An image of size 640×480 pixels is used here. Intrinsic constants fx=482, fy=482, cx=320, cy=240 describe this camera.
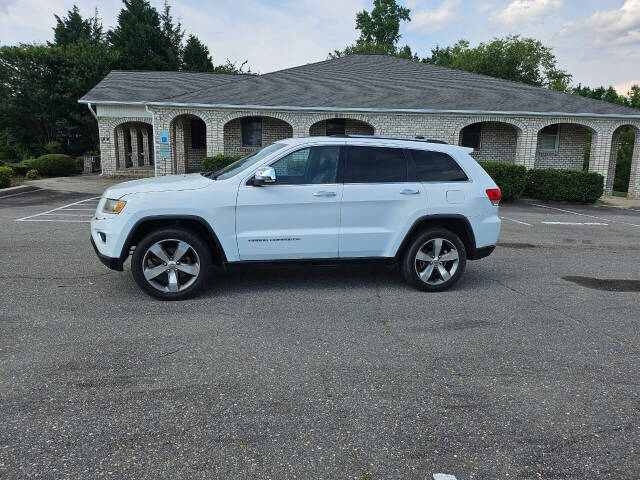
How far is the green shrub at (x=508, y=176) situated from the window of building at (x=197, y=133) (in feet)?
51.1

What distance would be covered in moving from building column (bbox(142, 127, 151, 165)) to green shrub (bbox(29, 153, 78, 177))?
5.61 meters

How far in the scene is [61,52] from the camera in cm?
3189

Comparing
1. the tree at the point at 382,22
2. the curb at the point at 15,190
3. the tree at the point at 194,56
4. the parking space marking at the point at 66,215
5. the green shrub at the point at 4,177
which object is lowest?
the parking space marking at the point at 66,215

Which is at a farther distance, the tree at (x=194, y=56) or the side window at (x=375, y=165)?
the tree at (x=194, y=56)

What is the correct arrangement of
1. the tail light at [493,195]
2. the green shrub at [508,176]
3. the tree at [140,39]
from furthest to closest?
the tree at [140,39], the green shrub at [508,176], the tail light at [493,195]

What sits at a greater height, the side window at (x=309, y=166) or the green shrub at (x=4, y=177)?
the side window at (x=309, y=166)

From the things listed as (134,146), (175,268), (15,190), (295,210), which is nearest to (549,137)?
(295,210)

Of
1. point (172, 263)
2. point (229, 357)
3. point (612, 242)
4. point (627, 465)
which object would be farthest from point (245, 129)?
point (627, 465)

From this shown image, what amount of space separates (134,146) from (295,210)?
26.9 metres

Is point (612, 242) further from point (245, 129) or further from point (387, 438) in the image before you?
point (245, 129)

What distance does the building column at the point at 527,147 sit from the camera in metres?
20.5

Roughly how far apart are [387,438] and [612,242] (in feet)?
30.5

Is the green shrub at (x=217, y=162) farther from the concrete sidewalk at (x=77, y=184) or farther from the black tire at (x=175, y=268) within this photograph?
the black tire at (x=175, y=268)

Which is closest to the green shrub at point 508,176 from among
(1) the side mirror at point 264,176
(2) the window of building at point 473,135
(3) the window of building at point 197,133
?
(2) the window of building at point 473,135
